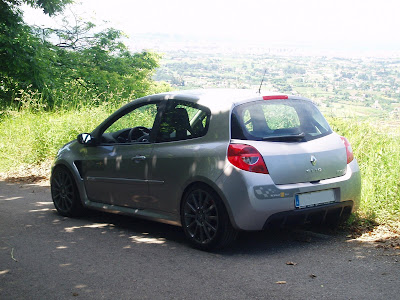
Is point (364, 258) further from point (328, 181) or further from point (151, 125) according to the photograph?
Result: point (151, 125)

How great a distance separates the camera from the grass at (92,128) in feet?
25.2

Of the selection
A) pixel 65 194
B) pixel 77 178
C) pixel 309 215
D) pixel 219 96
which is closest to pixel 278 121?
pixel 219 96

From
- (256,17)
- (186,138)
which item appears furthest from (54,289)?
(256,17)

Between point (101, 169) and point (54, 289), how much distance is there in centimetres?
291

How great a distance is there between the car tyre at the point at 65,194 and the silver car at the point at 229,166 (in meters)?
0.90

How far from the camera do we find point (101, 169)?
7.88 meters

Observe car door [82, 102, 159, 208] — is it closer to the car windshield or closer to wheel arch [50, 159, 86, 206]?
wheel arch [50, 159, 86, 206]

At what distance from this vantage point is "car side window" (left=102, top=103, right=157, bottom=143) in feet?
24.2

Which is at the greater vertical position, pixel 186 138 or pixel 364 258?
pixel 186 138

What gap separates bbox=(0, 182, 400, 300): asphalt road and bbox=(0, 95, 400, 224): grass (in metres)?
1.03

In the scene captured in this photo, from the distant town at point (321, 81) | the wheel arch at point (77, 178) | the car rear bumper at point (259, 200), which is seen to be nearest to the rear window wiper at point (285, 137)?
the car rear bumper at point (259, 200)

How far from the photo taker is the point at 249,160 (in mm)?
5984

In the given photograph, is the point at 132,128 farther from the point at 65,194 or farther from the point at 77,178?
the point at 65,194

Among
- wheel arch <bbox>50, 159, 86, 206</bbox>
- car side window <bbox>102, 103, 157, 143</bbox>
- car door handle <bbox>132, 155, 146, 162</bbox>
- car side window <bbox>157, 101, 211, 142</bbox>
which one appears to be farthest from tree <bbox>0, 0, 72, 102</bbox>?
car side window <bbox>157, 101, 211, 142</bbox>
